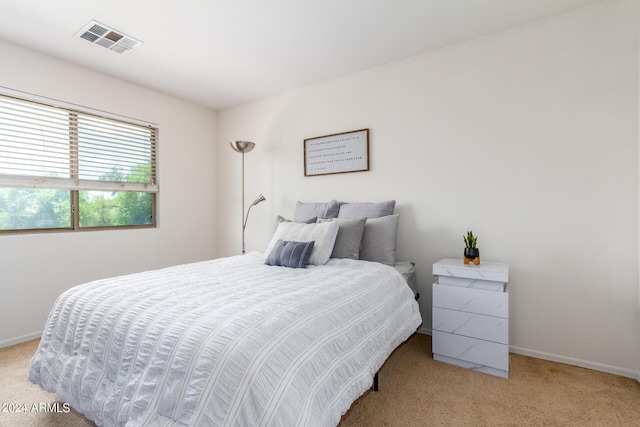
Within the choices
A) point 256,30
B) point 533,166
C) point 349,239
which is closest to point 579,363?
point 533,166

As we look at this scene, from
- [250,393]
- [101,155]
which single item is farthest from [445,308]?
[101,155]

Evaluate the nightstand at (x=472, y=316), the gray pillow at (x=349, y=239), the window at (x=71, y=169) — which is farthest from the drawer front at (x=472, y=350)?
the window at (x=71, y=169)

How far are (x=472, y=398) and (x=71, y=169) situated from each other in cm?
372

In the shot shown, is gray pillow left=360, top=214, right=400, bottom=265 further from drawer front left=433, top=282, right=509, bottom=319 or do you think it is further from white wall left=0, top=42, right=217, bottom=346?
white wall left=0, top=42, right=217, bottom=346

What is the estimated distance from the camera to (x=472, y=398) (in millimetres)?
1755

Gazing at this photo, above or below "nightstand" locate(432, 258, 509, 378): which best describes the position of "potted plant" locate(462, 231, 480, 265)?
above

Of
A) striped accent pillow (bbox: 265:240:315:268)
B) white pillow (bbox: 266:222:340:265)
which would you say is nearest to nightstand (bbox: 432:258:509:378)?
white pillow (bbox: 266:222:340:265)

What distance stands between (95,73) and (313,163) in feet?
7.60

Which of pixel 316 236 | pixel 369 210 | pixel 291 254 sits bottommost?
pixel 291 254

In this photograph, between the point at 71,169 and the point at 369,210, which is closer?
the point at 369,210

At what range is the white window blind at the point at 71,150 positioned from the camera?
2.56 m

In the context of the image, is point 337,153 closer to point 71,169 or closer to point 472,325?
point 472,325

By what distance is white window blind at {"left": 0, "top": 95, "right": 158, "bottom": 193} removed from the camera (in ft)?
8.39

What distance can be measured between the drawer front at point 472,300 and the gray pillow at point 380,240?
44cm
